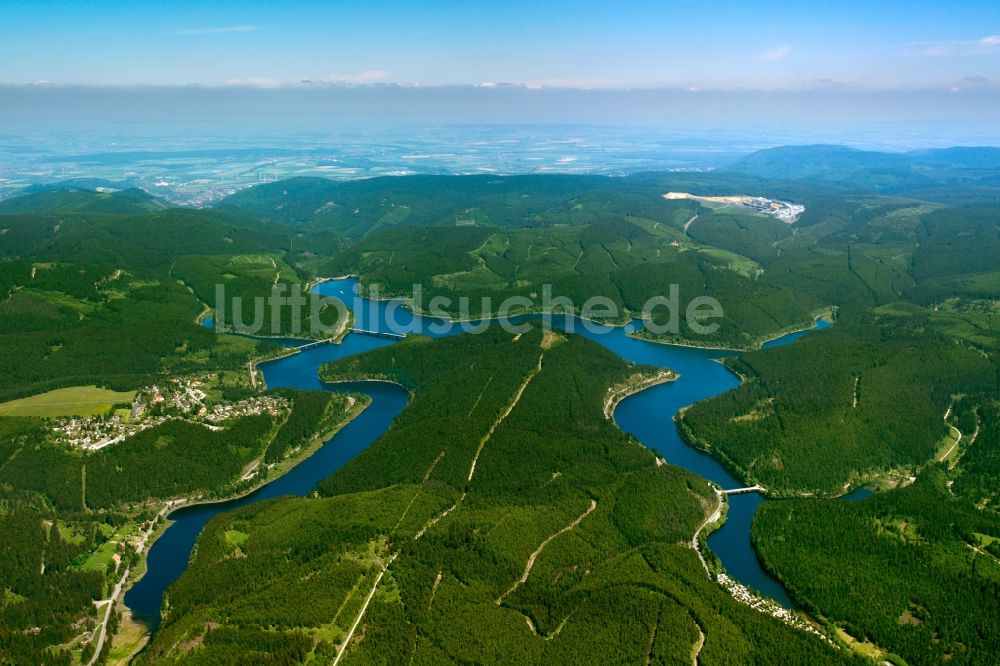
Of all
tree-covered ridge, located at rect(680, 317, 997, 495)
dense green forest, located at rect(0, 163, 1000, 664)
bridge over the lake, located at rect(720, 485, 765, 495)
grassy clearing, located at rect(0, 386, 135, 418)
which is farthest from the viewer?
grassy clearing, located at rect(0, 386, 135, 418)

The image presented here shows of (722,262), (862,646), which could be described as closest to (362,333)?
(722,262)

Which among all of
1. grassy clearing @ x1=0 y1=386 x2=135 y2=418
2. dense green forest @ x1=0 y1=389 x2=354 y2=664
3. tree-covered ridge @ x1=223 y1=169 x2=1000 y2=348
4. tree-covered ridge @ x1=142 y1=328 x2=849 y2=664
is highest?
tree-covered ridge @ x1=223 y1=169 x2=1000 y2=348

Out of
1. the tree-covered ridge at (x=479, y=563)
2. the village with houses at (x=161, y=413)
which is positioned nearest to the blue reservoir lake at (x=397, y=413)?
the tree-covered ridge at (x=479, y=563)

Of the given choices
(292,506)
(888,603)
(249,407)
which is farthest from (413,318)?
(888,603)

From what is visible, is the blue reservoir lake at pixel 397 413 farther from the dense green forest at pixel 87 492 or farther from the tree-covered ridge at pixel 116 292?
the tree-covered ridge at pixel 116 292

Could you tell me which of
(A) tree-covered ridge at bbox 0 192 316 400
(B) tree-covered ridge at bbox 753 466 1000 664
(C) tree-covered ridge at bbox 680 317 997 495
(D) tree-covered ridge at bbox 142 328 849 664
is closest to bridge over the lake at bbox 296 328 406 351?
(A) tree-covered ridge at bbox 0 192 316 400

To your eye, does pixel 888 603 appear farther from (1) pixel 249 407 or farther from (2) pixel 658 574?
(1) pixel 249 407

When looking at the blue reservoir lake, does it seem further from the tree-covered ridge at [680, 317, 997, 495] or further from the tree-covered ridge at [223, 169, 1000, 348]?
the tree-covered ridge at [223, 169, 1000, 348]
